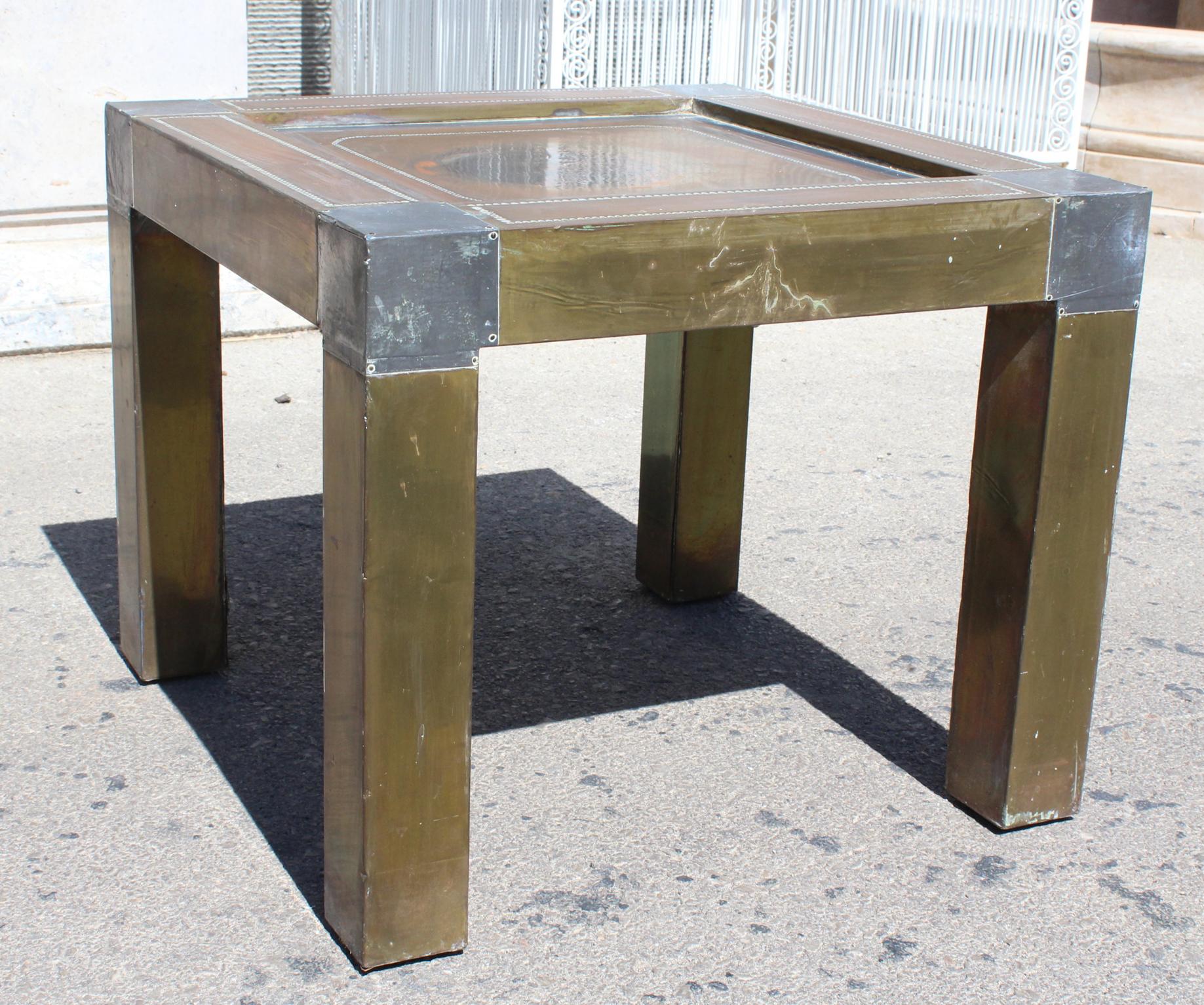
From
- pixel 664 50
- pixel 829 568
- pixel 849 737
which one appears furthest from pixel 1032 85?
pixel 849 737

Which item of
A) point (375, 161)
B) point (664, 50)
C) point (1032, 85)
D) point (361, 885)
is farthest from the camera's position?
point (1032, 85)

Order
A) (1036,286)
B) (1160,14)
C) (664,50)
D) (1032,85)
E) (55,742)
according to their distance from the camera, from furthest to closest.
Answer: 1. (1160,14)
2. (1032,85)
3. (664,50)
4. (55,742)
5. (1036,286)

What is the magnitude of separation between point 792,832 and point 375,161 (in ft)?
3.42

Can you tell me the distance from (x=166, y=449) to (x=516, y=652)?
667mm

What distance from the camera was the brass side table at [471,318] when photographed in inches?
68.2

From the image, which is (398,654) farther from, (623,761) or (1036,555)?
(1036,555)

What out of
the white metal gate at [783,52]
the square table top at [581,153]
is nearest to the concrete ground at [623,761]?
the square table top at [581,153]

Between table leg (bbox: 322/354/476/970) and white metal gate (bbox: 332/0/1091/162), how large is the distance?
366 centimetres

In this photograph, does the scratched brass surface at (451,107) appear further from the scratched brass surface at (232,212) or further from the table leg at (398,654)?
the table leg at (398,654)

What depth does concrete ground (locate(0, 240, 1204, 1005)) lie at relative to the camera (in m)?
1.91

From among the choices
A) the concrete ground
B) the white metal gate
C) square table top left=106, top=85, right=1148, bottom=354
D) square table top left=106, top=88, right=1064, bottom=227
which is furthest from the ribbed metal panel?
square table top left=106, top=85, right=1148, bottom=354

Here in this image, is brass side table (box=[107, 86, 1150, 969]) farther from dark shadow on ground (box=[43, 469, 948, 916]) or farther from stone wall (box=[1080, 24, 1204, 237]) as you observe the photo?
stone wall (box=[1080, 24, 1204, 237])

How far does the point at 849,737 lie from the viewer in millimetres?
2504

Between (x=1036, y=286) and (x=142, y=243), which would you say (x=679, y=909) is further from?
(x=142, y=243)
